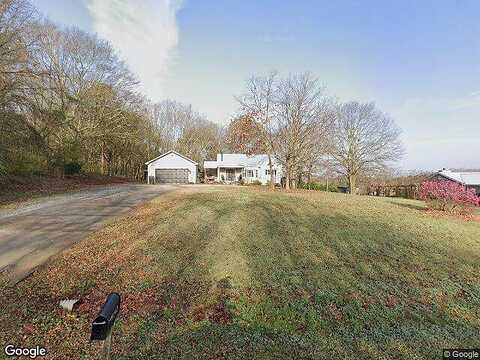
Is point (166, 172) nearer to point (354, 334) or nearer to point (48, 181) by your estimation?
point (48, 181)

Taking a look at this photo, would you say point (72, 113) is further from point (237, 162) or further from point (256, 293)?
point (256, 293)

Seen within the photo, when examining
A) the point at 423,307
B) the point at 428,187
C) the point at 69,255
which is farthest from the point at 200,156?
the point at 423,307

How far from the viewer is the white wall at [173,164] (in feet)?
105

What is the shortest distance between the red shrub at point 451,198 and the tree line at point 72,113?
22.5 metres

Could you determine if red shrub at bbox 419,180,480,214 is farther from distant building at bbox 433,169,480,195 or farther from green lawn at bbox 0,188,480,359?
distant building at bbox 433,169,480,195

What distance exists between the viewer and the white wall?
3216cm

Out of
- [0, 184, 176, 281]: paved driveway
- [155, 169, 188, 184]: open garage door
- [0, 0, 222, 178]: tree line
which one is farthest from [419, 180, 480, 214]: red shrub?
[155, 169, 188, 184]: open garage door

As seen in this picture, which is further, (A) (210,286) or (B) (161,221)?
(B) (161,221)

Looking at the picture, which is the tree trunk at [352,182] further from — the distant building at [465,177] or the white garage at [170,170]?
the white garage at [170,170]

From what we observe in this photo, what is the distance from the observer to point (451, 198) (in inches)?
534

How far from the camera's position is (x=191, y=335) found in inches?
136

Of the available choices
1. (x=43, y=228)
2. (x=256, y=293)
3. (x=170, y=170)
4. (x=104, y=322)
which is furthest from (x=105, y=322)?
(x=170, y=170)

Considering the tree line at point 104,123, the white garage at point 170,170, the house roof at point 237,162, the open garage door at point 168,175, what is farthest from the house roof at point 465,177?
the open garage door at point 168,175

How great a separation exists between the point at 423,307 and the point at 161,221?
7471mm
